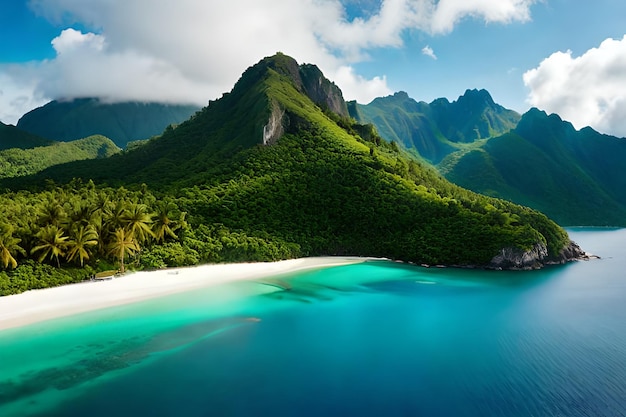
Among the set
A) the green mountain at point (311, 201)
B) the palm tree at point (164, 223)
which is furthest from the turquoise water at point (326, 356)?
the green mountain at point (311, 201)

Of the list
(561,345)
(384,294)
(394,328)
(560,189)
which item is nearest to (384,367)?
(394,328)

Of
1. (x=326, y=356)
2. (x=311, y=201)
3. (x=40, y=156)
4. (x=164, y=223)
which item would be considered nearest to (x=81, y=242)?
(x=164, y=223)

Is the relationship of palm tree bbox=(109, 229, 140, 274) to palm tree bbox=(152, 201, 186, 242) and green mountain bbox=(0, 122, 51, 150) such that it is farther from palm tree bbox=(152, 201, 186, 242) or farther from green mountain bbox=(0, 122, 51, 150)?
green mountain bbox=(0, 122, 51, 150)

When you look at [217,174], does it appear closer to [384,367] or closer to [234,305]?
[234,305]

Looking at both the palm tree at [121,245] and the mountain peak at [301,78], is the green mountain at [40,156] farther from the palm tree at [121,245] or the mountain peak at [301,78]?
the palm tree at [121,245]

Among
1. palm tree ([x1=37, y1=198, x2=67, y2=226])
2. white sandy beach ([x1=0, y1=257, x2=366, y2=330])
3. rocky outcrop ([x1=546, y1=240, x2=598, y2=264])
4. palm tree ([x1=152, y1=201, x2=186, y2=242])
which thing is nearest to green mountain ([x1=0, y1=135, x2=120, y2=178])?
palm tree ([x1=152, y1=201, x2=186, y2=242])

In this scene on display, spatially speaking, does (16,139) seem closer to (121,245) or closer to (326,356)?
(121,245)

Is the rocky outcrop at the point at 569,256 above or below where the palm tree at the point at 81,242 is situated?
below
